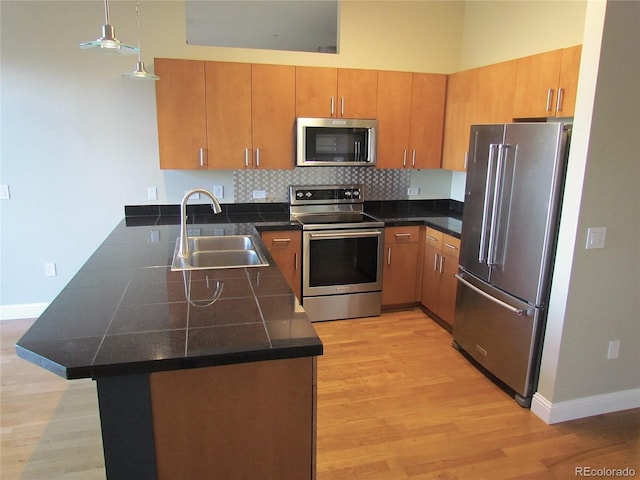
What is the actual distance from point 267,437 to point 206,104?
2736mm

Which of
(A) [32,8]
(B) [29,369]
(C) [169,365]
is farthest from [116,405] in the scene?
(A) [32,8]

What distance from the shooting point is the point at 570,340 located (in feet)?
8.21

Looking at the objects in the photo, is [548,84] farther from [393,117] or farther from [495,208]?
[393,117]

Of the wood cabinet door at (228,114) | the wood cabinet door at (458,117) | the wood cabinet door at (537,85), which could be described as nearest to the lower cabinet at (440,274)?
the wood cabinet door at (458,117)

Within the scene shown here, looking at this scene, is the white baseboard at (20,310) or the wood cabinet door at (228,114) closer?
the wood cabinet door at (228,114)

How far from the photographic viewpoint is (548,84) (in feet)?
9.37

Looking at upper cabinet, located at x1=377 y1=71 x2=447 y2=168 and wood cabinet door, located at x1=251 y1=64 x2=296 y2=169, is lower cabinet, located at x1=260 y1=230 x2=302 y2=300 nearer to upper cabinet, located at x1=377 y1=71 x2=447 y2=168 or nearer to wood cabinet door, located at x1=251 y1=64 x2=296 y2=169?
wood cabinet door, located at x1=251 y1=64 x2=296 y2=169

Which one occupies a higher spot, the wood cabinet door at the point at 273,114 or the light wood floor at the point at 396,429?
the wood cabinet door at the point at 273,114

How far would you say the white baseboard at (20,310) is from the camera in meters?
3.81

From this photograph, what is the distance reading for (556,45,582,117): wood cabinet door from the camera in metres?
2.67

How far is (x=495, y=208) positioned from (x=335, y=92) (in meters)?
1.71

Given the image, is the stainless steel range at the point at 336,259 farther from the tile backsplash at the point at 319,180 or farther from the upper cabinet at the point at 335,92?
the upper cabinet at the point at 335,92

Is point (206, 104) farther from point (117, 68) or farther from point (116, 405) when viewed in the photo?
point (116, 405)

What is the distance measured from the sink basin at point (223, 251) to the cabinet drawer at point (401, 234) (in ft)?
4.40
